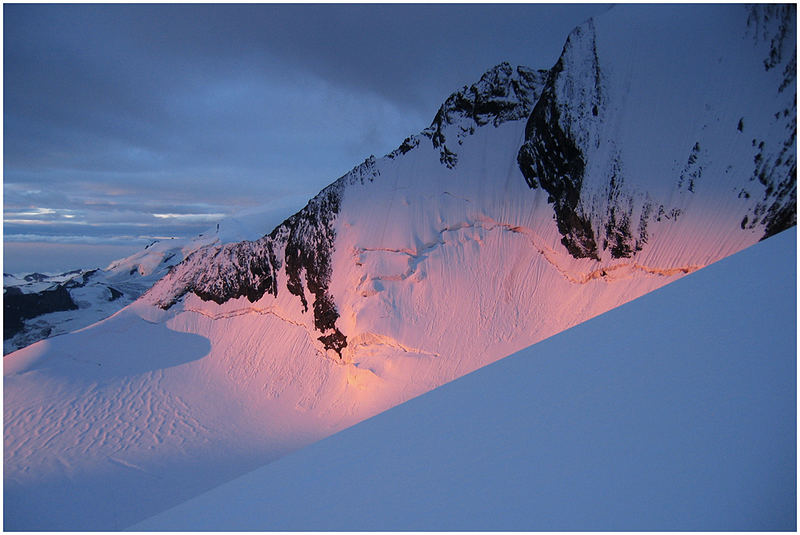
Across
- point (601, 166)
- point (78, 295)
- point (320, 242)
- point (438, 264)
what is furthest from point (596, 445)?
point (78, 295)

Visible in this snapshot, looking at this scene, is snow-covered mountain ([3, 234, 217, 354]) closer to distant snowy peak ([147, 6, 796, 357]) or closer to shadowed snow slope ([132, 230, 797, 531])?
distant snowy peak ([147, 6, 796, 357])

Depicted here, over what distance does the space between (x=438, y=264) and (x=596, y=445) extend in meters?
13.0

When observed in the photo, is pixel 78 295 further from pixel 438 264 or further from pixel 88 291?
pixel 438 264

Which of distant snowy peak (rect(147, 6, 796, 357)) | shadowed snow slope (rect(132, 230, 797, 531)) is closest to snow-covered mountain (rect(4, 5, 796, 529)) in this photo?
distant snowy peak (rect(147, 6, 796, 357))

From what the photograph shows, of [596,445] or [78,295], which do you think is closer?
[596,445]

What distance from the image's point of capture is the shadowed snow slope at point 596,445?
0.69 meters

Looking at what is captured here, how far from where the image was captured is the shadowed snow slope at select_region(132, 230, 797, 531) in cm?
69

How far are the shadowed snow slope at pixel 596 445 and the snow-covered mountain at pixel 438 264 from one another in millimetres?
9518

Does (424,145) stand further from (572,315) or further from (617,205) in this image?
(572,315)

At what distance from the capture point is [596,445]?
0.79 metres

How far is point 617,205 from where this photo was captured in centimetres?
1091

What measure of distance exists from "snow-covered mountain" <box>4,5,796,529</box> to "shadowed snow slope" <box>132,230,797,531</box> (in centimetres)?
952

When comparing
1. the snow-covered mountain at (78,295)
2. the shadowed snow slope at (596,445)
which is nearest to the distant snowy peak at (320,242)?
the snow-covered mountain at (78,295)

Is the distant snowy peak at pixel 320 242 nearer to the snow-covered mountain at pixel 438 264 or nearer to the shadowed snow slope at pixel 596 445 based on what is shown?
the snow-covered mountain at pixel 438 264
